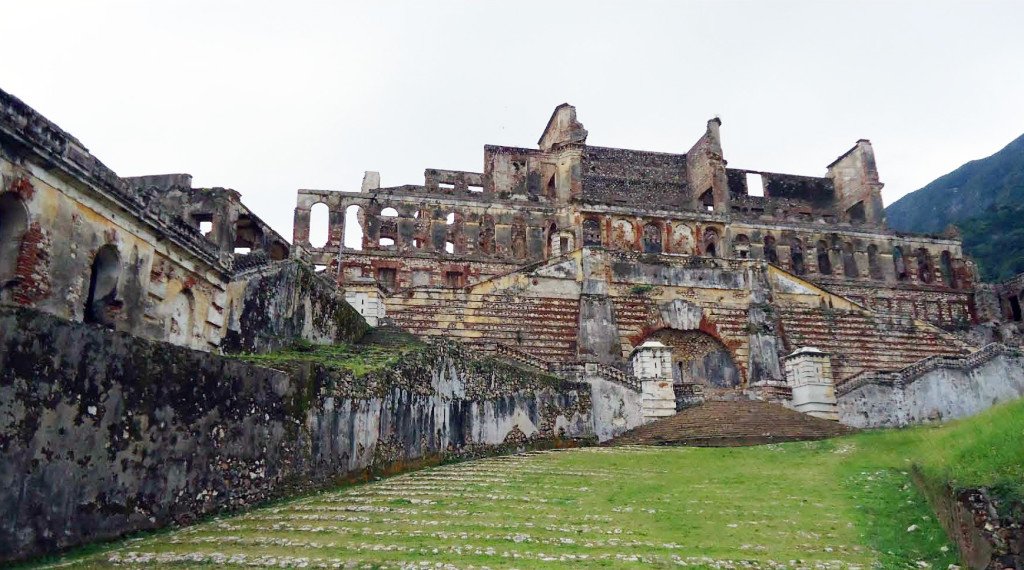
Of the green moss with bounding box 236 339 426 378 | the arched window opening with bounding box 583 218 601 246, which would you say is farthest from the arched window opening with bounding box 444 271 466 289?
the green moss with bounding box 236 339 426 378

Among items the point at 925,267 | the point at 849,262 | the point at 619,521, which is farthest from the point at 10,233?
the point at 925,267

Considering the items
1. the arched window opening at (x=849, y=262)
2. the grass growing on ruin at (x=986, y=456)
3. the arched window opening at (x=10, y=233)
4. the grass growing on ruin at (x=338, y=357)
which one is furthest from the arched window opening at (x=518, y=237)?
the grass growing on ruin at (x=986, y=456)

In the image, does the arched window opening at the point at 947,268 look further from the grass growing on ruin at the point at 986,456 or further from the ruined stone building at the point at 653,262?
the grass growing on ruin at the point at 986,456

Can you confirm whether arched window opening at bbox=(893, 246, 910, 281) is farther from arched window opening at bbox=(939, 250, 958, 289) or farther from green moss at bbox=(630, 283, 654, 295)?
green moss at bbox=(630, 283, 654, 295)

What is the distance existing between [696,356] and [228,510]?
2318 cm

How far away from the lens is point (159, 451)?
26.2ft

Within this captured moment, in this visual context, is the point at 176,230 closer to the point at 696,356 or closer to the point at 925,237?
the point at 696,356

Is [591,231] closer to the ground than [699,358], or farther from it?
farther from it

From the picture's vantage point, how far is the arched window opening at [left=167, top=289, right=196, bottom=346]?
14.6 meters

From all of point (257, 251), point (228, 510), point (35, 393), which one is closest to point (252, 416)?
point (228, 510)

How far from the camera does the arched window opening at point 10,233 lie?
1072 cm

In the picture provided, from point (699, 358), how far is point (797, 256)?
17211mm

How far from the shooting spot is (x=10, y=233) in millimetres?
10812

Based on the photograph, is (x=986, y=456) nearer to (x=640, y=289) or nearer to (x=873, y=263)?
(x=640, y=289)
